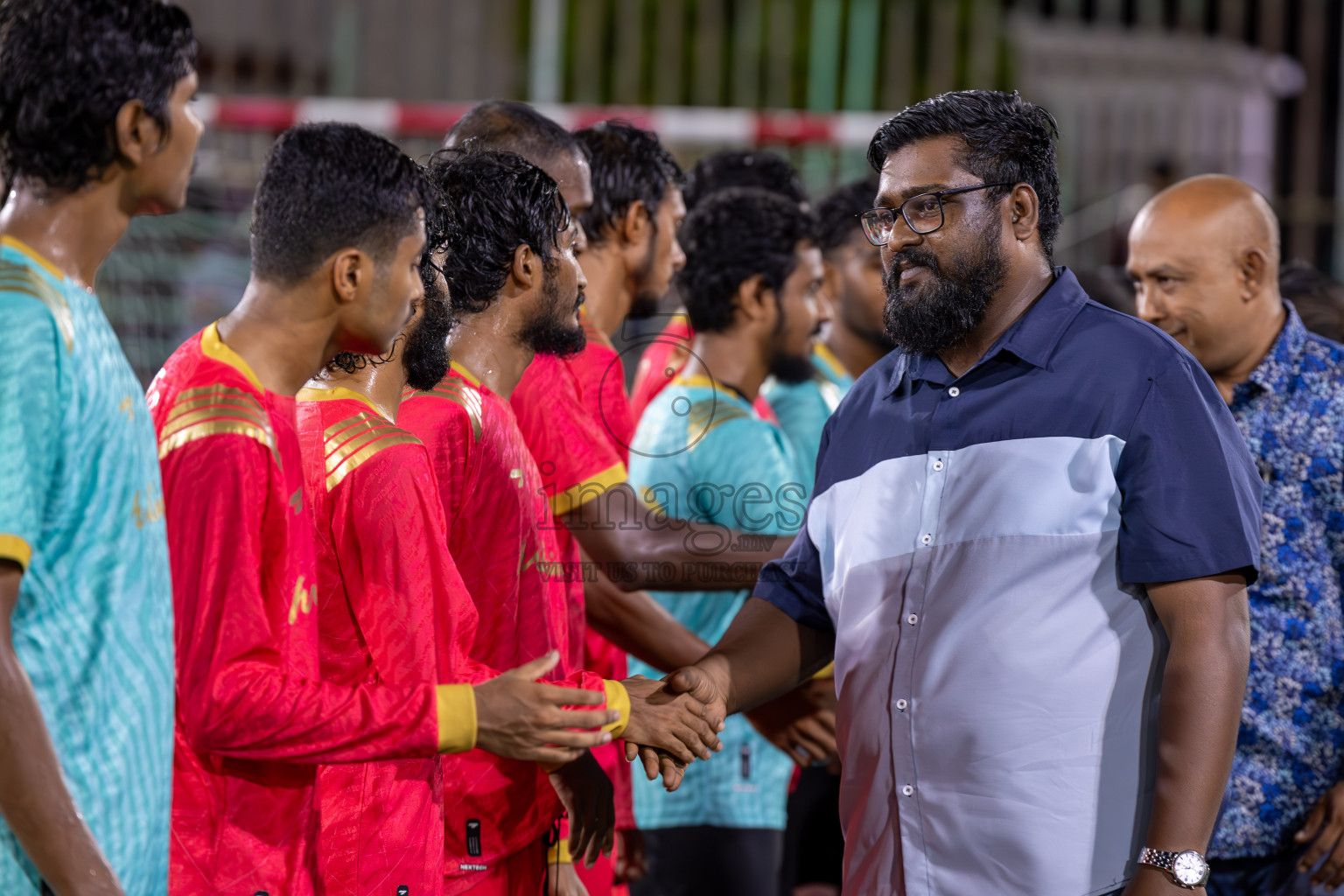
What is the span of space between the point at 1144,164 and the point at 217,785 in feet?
25.1

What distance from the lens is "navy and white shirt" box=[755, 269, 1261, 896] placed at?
191 centimetres

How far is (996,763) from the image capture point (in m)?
1.96

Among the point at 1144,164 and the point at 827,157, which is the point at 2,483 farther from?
the point at 1144,164

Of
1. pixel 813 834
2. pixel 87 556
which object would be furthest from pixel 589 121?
pixel 87 556

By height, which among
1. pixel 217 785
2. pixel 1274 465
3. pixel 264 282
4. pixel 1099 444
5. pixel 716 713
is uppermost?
pixel 264 282

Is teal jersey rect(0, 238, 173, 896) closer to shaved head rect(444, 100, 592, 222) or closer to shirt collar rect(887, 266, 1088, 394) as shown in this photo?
shirt collar rect(887, 266, 1088, 394)

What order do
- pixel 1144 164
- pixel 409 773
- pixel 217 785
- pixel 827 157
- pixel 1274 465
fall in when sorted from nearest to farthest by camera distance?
pixel 217 785 → pixel 409 773 → pixel 1274 465 → pixel 827 157 → pixel 1144 164

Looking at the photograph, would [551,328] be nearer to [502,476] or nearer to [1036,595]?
[502,476]

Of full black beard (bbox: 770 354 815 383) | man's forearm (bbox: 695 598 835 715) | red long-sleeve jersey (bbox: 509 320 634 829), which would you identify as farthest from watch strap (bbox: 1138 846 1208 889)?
full black beard (bbox: 770 354 815 383)

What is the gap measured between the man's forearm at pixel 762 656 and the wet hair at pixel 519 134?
1195 millimetres

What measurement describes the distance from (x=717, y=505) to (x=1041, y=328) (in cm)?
134

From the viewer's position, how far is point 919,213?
2186mm

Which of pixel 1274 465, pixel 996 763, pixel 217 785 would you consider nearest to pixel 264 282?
pixel 217 785

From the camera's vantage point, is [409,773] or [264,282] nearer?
[264,282]
